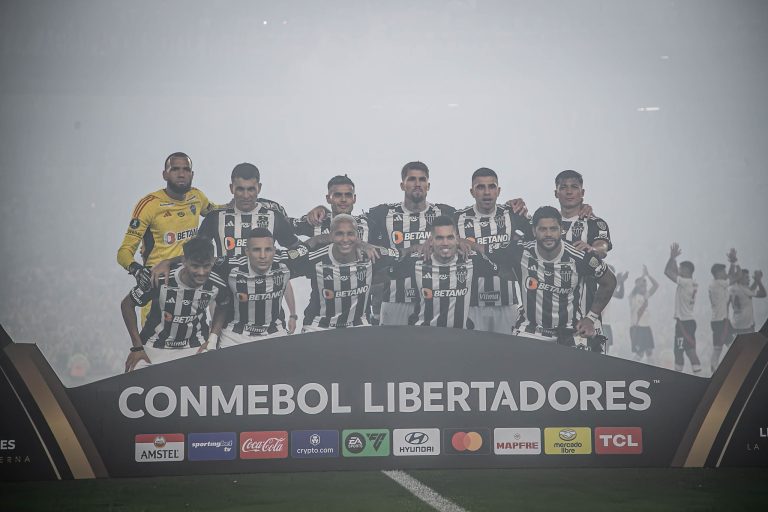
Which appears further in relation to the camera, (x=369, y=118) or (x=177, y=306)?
(x=369, y=118)

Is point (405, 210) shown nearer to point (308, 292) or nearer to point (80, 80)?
point (308, 292)

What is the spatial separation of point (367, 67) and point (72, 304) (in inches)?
77.2

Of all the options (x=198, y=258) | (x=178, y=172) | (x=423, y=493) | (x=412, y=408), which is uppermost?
(x=178, y=172)

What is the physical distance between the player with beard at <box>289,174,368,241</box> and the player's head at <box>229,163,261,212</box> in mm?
239

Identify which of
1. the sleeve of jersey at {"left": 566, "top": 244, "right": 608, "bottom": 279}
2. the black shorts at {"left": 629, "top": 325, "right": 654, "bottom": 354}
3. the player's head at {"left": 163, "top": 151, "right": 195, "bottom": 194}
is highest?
the player's head at {"left": 163, "top": 151, "right": 195, "bottom": 194}

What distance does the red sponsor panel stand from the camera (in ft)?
13.8

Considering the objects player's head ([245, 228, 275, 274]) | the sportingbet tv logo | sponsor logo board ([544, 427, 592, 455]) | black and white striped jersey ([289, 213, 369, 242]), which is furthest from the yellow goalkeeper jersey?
sponsor logo board ([544, 427, 592, 455])

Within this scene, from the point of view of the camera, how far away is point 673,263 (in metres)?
4.28

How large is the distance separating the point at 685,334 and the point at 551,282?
0.75 m

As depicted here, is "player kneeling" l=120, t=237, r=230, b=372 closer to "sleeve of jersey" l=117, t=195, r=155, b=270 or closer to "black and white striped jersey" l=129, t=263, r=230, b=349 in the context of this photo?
"black and white striped jersey" l=129, t=263, r=230, b=349

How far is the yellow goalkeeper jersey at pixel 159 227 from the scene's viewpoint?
13.7 ft

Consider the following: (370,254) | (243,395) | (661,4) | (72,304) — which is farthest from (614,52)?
(72,304)

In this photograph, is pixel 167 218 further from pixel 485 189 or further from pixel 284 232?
pixel 485 189

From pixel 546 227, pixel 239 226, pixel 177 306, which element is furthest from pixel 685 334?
pixel 177 306
